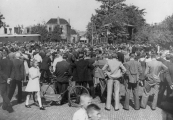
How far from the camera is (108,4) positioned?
51.5 m

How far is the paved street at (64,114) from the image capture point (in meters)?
6.79

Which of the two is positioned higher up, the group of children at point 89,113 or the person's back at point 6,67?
the person's back at point 6,67

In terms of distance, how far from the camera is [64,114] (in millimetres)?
7098

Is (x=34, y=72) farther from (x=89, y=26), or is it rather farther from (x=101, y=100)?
(x=89, y=26)

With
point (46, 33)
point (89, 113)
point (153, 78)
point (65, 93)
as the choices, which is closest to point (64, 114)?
point (65, 93)

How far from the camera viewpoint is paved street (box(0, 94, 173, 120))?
6789mm

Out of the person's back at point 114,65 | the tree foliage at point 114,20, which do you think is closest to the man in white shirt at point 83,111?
the person's back at point 114,65

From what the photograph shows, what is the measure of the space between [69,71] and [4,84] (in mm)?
2139

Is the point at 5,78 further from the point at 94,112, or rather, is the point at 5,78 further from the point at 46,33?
the point at 46,33

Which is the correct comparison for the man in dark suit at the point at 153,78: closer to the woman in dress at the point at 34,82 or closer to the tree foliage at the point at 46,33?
the woman in dress at the point at 34,82

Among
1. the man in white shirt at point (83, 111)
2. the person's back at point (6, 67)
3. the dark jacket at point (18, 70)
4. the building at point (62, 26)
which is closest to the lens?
the man in white shirt at point (83, 111)

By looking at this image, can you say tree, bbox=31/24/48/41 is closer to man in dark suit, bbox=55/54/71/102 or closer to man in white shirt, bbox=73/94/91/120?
man in dark suit, bbox=55/54/71/102

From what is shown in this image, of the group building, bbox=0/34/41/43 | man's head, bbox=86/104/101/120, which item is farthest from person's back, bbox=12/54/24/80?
building, bbox=0/34/41/43

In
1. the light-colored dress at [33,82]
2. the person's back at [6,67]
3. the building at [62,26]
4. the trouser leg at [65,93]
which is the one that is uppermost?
the building at [62,26]
